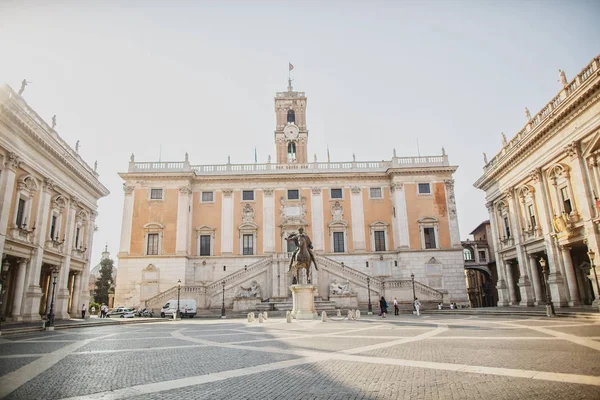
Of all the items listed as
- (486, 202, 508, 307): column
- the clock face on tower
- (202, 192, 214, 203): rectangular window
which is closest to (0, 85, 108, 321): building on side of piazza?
(202, 192, 214, 203): rectangular window

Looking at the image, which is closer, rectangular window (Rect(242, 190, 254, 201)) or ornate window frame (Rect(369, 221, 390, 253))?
ornate window frame (Rect(369, 221, 390, 253))

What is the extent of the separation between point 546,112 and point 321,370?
25.8 meters

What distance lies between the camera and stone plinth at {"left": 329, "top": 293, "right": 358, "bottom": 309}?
33.3 metres

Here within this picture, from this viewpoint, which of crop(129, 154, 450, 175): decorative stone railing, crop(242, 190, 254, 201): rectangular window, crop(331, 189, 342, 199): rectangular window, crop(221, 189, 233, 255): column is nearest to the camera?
crop(221, 189, 233, 255): column

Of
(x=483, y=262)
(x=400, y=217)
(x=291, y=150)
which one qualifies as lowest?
(x=483, y=262)

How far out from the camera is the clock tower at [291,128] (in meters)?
52.2

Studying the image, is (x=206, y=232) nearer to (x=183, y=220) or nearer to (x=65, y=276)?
(x=183, y=220)

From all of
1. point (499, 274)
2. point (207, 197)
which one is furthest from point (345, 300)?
point (207, 197)

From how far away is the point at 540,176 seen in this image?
85.3ft

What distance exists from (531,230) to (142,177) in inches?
1418

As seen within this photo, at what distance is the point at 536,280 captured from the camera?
2798cm

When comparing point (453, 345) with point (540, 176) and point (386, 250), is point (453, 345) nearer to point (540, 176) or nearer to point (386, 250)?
point (540, 176)

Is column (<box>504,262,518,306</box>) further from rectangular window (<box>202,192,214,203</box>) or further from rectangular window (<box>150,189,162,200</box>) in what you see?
rectangular window (<box>150,189,162,200</box>)

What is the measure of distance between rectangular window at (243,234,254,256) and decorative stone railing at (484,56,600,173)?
2371cm
